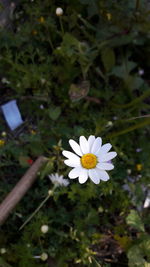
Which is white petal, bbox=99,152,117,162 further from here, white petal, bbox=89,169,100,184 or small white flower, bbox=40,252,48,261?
small white flower, bbox=40,252,48,261

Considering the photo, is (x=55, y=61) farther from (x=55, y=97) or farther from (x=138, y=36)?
(x=138, y=36)

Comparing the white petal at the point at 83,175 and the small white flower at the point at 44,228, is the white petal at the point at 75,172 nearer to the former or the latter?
the white petal at the point at 83,175

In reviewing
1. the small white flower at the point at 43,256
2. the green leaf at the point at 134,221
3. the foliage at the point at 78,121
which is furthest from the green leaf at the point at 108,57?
the small white flower at the point at 43,256

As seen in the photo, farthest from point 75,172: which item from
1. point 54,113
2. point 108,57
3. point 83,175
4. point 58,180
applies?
point 108,57

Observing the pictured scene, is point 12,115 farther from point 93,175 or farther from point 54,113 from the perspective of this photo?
point 93,175

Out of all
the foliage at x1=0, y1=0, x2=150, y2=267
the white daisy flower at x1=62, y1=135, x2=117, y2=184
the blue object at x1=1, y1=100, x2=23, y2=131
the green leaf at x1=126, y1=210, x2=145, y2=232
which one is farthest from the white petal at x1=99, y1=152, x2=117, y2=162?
the blue object at x1=1, y1=100, x2=23, y2=131
